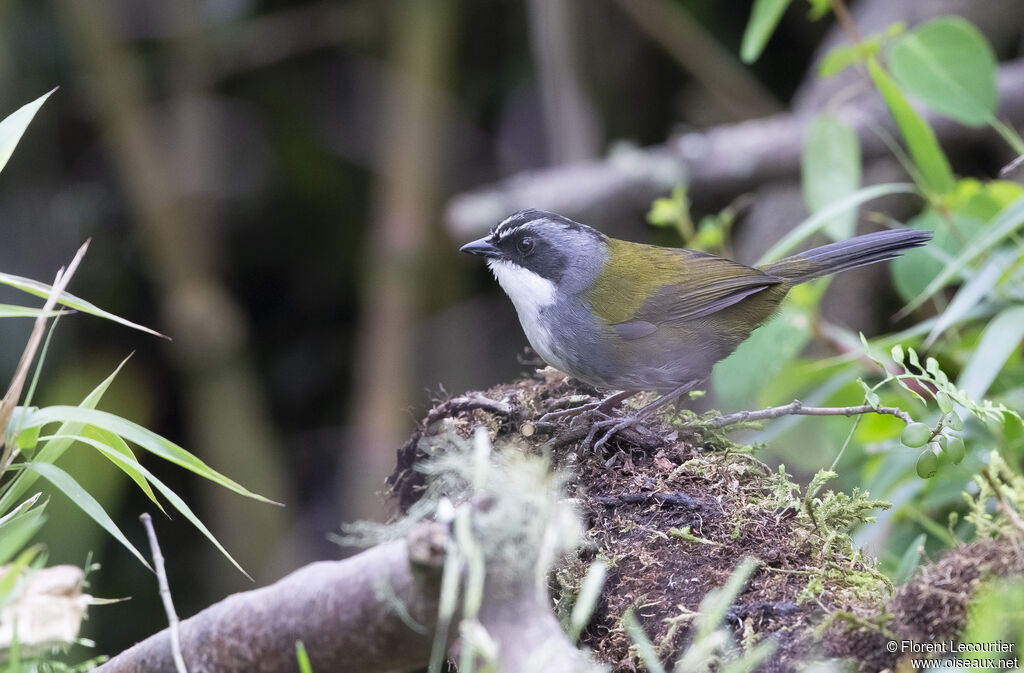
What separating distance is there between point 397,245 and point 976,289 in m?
4.50

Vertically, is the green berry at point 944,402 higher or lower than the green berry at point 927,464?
higher

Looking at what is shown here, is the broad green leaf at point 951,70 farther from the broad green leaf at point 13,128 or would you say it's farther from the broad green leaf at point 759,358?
the broad green leaf at point 13,128

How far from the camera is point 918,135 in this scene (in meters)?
3.53

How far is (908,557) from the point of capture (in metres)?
2.77

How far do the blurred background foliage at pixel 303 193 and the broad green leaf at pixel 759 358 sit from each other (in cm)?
243

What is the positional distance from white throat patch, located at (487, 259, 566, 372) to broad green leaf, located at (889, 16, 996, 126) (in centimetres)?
147

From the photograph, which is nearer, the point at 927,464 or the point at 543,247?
the point at 927,464

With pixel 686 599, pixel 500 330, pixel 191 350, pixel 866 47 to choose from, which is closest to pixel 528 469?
pixel 686 599

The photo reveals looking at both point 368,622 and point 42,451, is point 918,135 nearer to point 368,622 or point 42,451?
point 368,622

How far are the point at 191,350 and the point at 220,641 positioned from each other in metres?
5.42

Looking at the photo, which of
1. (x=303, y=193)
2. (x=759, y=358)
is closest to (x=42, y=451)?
(x=759, y=358)

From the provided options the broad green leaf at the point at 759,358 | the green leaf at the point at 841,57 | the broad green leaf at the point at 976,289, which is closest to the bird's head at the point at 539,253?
the broad green leaf at the point at 759,358

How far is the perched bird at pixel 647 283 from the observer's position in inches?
134

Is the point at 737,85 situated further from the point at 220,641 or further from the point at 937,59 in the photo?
the point at 220,641
